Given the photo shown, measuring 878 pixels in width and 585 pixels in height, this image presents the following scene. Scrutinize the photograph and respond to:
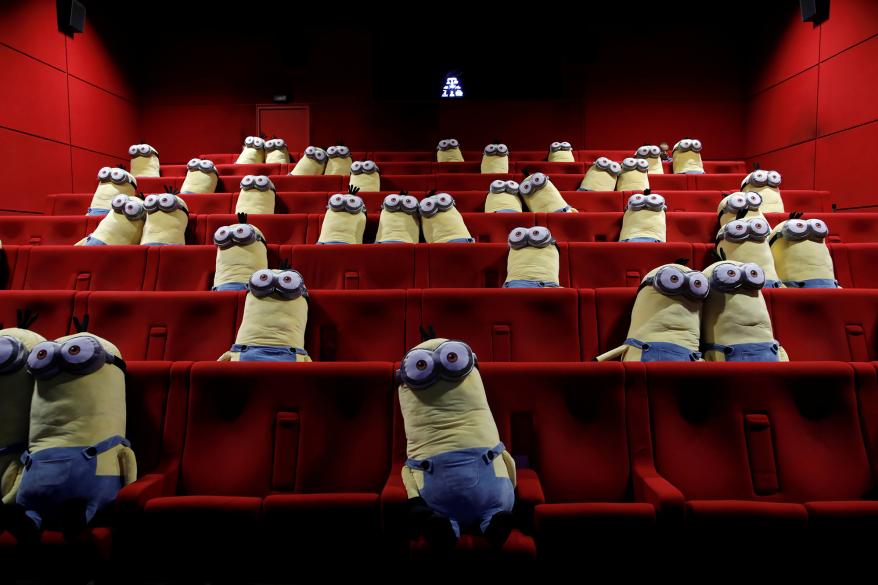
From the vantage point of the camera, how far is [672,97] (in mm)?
2957

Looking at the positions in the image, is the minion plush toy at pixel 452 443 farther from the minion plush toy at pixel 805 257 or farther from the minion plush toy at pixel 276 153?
the minion plush toy at pixel 276 153

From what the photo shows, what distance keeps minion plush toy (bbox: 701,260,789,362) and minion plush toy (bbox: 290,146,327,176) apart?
1.54m

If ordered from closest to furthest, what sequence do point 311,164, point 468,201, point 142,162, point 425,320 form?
point 425,320
point 468,201
point 311,164
point 142,162

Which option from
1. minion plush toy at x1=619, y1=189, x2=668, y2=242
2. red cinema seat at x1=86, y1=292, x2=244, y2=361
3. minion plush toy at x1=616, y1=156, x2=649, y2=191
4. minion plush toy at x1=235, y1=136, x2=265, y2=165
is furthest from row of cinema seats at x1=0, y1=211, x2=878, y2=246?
minion plush toy at x1=235, y1=136, x2=265, y2=165

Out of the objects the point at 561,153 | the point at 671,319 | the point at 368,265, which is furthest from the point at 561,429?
the point at 561,153

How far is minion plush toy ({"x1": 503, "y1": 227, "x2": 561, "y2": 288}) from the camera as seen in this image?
1.09 meters

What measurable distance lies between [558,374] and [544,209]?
89 centimetres

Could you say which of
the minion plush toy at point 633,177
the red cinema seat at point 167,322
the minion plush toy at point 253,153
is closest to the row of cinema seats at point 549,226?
the minion plush toy at point 633,177

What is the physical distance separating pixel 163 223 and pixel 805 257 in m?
1.43

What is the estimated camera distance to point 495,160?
2111 millimetres

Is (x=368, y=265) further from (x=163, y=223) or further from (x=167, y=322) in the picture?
(x=163, y=223)

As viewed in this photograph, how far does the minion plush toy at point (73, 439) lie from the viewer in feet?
1.92

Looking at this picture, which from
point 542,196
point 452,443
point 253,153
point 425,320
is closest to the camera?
point 452,443

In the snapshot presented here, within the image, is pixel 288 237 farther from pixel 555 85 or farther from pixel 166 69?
pixel 555 85
